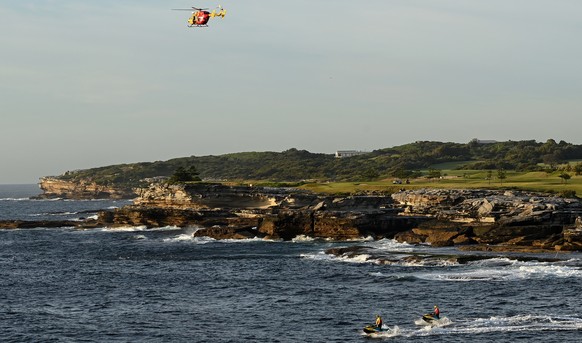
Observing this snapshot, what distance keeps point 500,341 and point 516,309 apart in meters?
8.74

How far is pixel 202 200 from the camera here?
436 ft

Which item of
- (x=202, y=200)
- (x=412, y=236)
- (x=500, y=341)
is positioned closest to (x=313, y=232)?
(x=412, y=236)

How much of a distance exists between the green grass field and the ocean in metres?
39.1

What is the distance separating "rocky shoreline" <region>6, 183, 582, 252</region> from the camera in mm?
87188

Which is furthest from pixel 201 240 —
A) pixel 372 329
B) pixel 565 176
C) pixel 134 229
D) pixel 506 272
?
pixel 372 329

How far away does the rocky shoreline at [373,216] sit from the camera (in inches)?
3433

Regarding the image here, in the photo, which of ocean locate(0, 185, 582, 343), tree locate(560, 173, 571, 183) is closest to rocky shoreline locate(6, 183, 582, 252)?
ocean locate(0, 185, 582, 343)

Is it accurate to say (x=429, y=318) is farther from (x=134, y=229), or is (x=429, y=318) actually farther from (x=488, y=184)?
(x=488, y=184)

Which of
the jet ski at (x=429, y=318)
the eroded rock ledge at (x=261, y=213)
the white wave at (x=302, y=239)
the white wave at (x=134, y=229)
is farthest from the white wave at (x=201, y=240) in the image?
the jet ski at (x=429, y=318)

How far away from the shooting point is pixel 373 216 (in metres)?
102

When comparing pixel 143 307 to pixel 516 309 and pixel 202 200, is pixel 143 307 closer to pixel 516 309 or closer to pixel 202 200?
pixel 516 309

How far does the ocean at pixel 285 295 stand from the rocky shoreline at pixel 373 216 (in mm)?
5623

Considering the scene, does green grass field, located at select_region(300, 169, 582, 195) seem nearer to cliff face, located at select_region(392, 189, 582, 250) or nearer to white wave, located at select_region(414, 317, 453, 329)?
cliff face, located at select_region(392, 189, 582, 250)

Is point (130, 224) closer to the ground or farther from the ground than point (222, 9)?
closer to the ground
